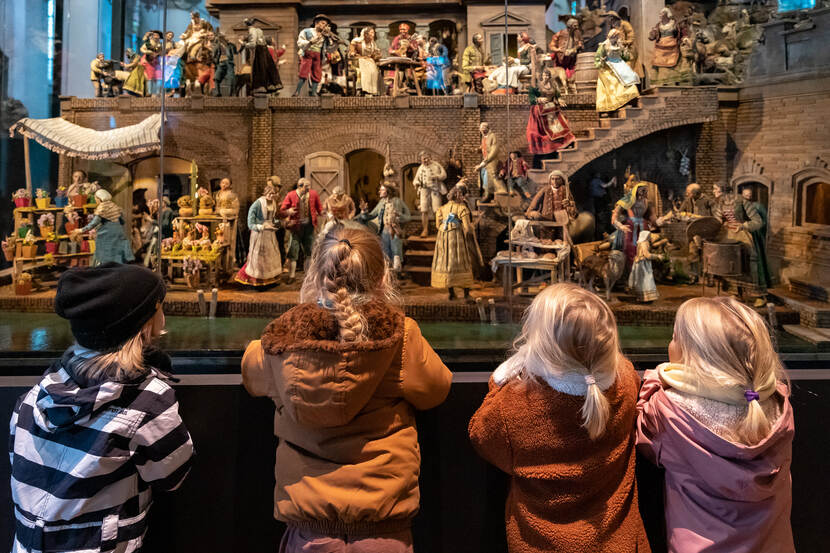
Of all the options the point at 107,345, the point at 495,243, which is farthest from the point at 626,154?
the point at 107,345

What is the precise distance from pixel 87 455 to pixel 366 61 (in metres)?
4.82

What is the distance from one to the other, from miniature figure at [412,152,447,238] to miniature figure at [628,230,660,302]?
1856mm

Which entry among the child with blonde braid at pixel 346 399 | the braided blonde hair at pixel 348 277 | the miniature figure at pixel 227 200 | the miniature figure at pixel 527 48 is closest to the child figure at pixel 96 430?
the child with blonde braid at pixel 346 399

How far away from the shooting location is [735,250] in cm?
639

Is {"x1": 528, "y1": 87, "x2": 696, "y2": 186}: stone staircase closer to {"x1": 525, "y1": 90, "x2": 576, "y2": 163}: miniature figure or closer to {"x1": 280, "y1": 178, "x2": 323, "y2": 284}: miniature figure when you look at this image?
{"x1": 525, "y1": 90, "x2": 576, "y2": 163}: miniature figure

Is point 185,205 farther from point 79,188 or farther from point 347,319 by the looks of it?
point 347,319

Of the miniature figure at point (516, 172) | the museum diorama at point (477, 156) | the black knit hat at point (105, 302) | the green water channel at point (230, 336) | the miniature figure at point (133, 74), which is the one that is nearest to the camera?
the black knit hat at point (105, 302)

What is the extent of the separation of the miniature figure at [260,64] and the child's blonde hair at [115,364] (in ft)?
13.8

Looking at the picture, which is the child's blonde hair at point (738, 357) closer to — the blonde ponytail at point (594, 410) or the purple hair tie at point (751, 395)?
the purple hair tie at point (751, 395)

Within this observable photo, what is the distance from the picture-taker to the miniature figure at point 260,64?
20.7 ft

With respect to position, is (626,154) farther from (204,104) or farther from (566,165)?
(204,104)

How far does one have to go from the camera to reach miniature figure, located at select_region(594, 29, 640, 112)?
6.29 m

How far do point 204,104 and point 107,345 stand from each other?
13.6 feet

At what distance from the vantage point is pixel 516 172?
20.4 feet
